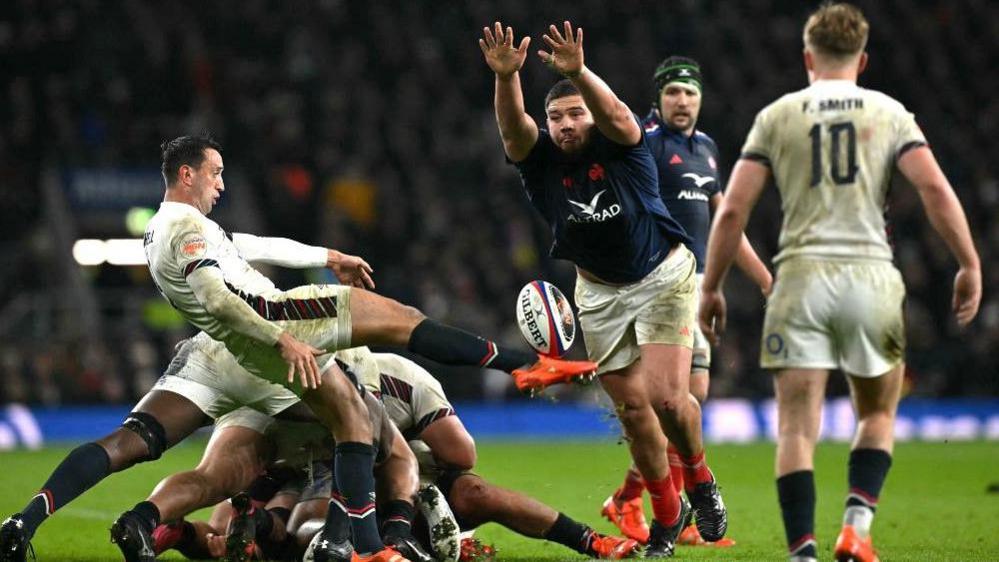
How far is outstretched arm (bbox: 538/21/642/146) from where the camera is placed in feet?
20.6

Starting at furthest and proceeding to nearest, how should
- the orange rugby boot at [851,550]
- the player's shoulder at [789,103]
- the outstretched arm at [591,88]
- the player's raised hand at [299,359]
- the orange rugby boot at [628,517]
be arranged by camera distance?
the orange rugby boot at [628,517]
the outstretched arm at [591,88]
the player's raised hand at [299,359]
the player's shoulder at [789,103]
the orange rugby boot at [851,550]

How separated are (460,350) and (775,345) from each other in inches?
64.9

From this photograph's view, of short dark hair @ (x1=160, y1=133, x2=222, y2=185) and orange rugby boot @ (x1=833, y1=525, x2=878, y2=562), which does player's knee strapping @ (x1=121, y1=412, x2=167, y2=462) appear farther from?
orange rugby boot @ (x1=833, y1=525, x2=878, y2=562)

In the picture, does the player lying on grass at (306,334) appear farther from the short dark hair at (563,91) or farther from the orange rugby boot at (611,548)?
the short dark hair at (563,91)

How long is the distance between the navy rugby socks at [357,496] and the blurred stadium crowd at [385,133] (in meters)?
11.6

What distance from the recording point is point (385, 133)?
2091 cm

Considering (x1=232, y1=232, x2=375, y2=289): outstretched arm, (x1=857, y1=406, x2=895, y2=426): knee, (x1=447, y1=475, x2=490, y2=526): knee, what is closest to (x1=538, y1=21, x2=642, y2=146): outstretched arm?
(x1=232, y1=232, x2=375, y2=289): outstretched arm

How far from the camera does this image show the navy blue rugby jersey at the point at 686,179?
27.7 feet

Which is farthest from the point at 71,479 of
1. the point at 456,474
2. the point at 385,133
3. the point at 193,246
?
the point at 385,133

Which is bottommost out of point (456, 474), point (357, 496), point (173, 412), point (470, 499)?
point (470, 499)

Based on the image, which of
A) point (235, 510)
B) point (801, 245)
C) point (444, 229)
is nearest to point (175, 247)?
point (235, 510)

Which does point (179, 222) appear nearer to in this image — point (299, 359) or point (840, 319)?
point (299, 359)

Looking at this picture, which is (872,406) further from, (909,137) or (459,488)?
(459,488)

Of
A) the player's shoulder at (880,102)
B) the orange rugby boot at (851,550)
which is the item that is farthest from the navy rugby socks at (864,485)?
the player's shoulder at (880,102)
